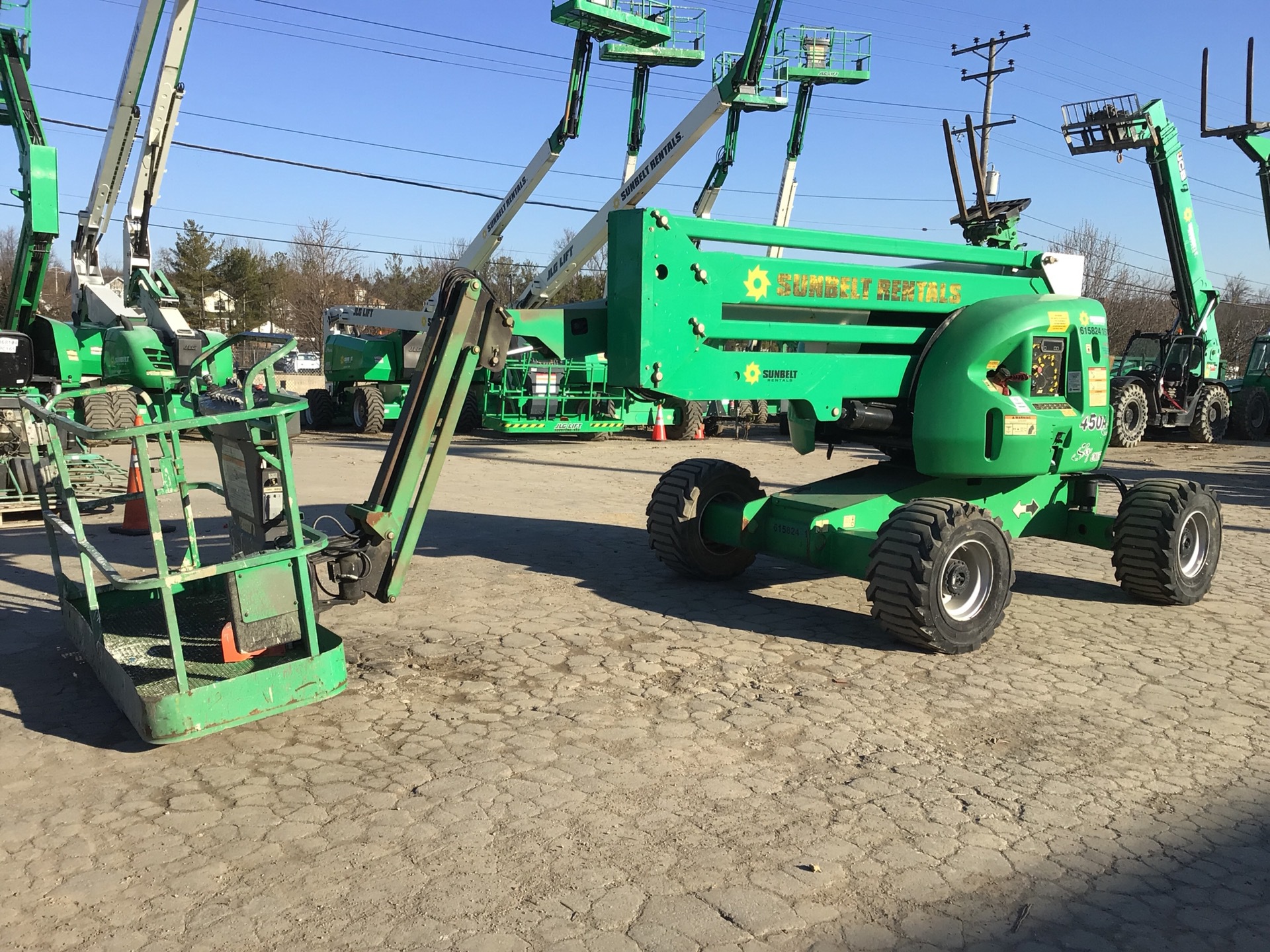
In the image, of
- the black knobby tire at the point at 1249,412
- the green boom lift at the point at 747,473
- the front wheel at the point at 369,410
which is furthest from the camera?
the black knobby tire at the point at 1249,412

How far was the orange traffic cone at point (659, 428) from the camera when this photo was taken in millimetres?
19672

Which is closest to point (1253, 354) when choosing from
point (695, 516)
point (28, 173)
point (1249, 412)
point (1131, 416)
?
point (1249, 412)

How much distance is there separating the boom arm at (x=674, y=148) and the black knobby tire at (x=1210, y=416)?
11.4 metres

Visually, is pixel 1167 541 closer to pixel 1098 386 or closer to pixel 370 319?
pixel 1098 386

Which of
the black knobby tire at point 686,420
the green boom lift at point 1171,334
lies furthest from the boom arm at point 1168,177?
the black knobby tire at point 686,420

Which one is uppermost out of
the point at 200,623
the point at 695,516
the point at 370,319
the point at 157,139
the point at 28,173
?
the point at 157,139

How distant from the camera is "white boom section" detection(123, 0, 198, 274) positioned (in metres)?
16.5

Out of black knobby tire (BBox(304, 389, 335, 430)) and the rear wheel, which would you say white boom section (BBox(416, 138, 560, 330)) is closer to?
black knobby tire (BBox(304, 389, 335, 430))

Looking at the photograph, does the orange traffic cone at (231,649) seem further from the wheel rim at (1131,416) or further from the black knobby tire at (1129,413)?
the wheel rim at (1131,416)

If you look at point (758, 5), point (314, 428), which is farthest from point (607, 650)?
point (758, 5)

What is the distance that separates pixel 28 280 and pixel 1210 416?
822 inches

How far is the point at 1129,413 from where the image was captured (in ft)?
63.1

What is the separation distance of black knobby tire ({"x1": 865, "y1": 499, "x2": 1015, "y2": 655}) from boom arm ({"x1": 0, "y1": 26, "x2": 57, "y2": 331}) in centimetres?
1188

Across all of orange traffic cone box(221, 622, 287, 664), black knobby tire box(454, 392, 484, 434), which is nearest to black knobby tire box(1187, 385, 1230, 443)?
black knobby tire box(454, 392, 484, 434)
